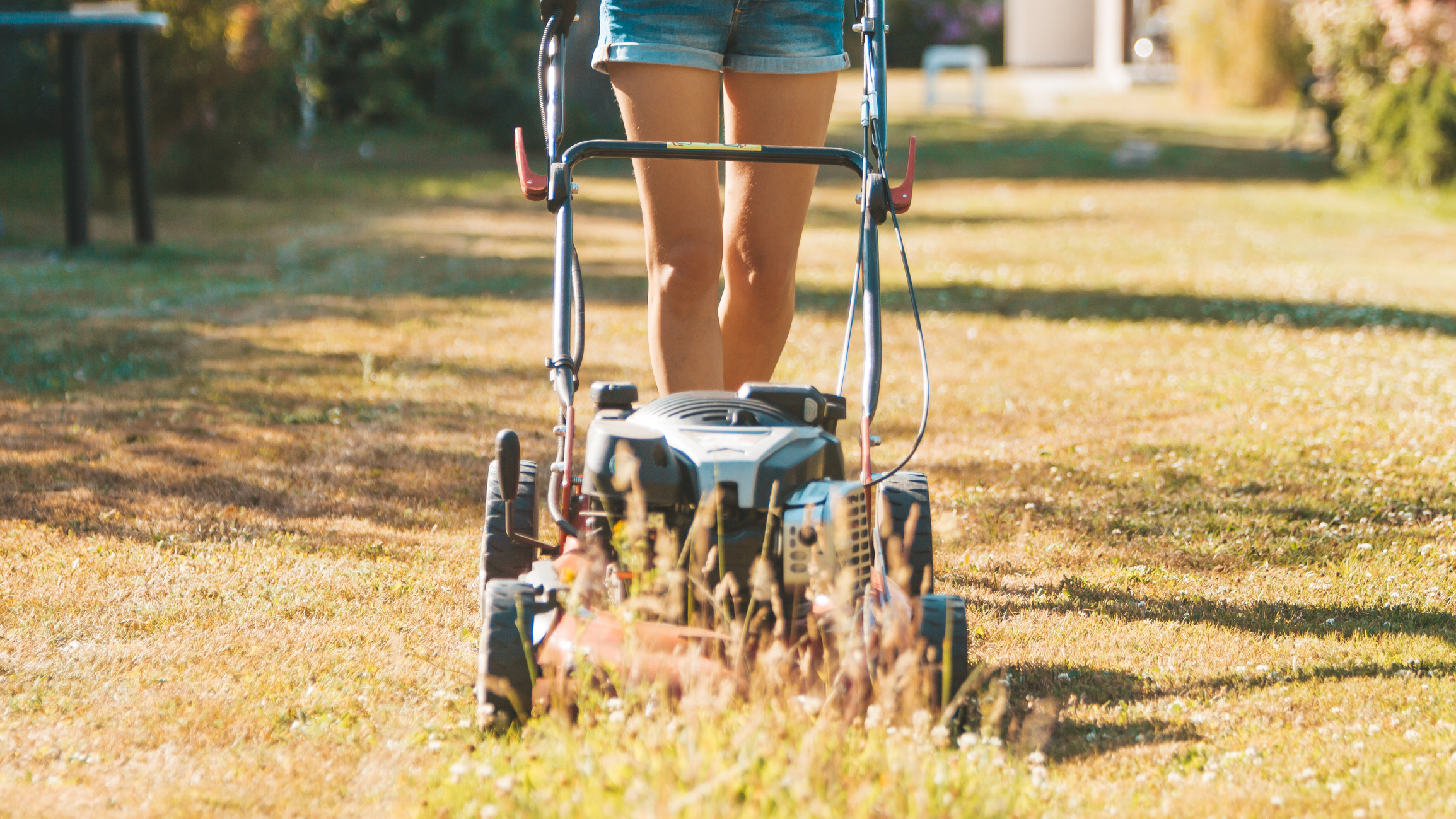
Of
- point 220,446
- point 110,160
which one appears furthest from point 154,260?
point 220,446

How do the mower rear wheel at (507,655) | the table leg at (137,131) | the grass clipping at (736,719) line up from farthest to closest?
the table leg at (137,131)
the mower rear wheel at (507,655)
the grass clipping at (736,719)

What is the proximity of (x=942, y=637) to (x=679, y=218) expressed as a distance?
1.02 meters

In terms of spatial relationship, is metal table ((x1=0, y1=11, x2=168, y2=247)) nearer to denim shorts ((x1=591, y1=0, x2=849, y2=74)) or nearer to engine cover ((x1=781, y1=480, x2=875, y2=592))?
Answer: denim shorts ((x1=591, y1=0, x2=849, y2=74))

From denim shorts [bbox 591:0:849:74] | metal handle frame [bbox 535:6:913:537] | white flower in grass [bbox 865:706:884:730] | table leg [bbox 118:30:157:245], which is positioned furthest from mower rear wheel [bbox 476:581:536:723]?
table leg [bbox 118:30:157:245]

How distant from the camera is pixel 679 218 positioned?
276 centimetres

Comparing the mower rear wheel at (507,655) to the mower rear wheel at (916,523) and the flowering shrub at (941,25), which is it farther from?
the flowering shrub at (941,25)

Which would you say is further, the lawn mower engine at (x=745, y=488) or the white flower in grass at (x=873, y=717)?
the lawn mower engine at (x=745, y=488)

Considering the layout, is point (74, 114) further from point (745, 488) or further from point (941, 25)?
point (941, 25)

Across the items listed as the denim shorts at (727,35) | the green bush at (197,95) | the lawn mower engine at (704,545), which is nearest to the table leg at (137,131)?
the green bush at (197,95)

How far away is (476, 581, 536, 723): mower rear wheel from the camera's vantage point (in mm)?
2119

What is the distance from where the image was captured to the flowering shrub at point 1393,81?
11.4 m

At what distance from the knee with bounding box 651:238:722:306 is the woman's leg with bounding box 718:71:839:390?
153 millimetres

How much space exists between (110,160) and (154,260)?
249 cm

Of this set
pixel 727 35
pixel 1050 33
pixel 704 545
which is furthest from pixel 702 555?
pixel 1050 33
